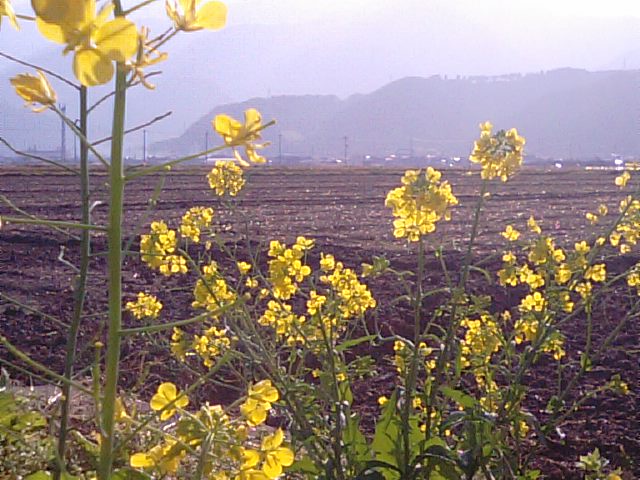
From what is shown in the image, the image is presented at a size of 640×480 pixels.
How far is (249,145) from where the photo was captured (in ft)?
3.04

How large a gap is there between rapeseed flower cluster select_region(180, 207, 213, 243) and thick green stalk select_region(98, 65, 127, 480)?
66.7 inches

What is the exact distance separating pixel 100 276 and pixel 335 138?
464ft

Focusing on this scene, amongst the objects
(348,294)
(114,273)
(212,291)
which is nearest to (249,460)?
(114,273)

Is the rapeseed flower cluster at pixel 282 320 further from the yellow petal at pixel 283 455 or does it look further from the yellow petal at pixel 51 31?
the yellow petal at pixel 51 31

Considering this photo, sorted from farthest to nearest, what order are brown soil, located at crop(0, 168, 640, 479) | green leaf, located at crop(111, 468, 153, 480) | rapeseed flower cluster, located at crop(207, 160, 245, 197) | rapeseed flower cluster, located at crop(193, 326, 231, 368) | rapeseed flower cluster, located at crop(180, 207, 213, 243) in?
brown soil, located at crop(0, 168, 640, 479) < rapeseed flower cluster, located at crop(207, 160, 245, 197) < rapeseed flower cluster, located at crop(180, 207, 213, 243) < rapeseed flower cluster, located at crop(193, 326, 231, 368) < green leaf, located at crop(111, 468, 153, 480)

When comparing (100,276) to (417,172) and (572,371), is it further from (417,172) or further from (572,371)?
(417,172)

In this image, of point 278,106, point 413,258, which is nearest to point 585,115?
point 278,106

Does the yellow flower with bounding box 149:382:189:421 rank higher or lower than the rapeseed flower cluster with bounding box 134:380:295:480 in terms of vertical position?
higher

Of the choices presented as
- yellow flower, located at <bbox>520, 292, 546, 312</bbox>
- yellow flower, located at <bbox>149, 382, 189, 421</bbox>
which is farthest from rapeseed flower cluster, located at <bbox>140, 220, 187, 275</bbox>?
yellow flower, located at <bbox>149, 382, 189, 421</bbox>

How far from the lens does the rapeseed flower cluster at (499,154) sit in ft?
7.36

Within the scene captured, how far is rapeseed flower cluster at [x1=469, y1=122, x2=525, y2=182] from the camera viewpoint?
224cm

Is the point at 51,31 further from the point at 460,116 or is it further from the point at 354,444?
the point at 460,116

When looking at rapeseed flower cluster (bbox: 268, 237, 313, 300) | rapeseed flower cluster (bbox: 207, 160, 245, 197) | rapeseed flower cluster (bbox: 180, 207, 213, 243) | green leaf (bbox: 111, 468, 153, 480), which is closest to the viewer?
green leaf (bbox: 111, 468, 153, 480)

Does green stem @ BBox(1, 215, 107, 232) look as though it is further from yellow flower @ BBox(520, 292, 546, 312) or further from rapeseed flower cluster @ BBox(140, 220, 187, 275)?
yellow flower @ BBox(520, 292, 546, 312)
